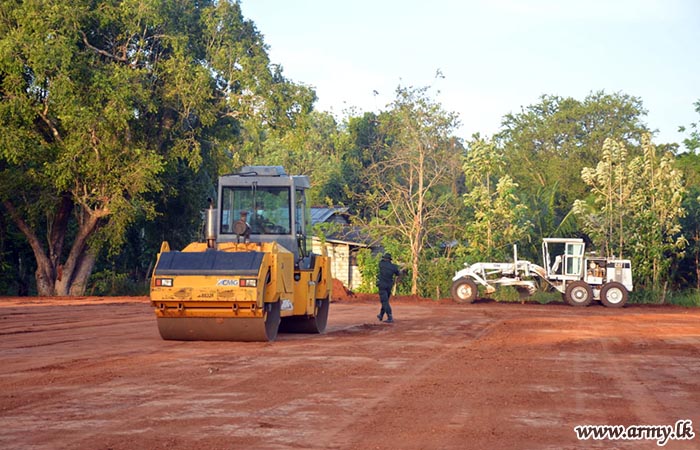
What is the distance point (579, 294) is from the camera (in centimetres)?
3488

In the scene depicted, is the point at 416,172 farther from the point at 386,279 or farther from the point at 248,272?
the point at 248,272

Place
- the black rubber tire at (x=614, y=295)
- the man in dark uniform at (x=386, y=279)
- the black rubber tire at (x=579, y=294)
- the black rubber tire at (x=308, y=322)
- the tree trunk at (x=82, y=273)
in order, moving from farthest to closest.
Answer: the black rubber tire at (x=579, y=294) → the black rubber tire at (x=614, y=295) → the tree trunk at (x=82, y=273) → the man in dark uniform at (x=386, y=279) → the black rubber tire at (x=308, y=322)

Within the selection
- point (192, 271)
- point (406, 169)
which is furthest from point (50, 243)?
point (192, 271)

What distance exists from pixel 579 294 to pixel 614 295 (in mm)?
1301

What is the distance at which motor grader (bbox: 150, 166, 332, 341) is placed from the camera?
14930 mm

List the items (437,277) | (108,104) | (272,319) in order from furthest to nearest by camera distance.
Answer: (437,277) → (108,104) → (272,319)

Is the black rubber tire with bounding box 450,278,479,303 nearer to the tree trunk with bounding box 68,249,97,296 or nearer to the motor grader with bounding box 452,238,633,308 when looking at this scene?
the motor grader with bounding box 452,238,633,308

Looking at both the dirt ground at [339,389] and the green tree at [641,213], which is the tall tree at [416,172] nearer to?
the green tree at [641,213]

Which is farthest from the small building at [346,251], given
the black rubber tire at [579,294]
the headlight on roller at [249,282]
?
the headlight on roller at [249,282]

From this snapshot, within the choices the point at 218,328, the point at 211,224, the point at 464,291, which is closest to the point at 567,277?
the point at 464,291

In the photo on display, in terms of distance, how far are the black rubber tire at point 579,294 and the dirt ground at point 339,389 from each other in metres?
14.8

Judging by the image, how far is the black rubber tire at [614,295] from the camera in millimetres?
34375

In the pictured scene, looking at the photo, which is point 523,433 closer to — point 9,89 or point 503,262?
point 9,89

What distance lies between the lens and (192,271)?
15070 millimetres
